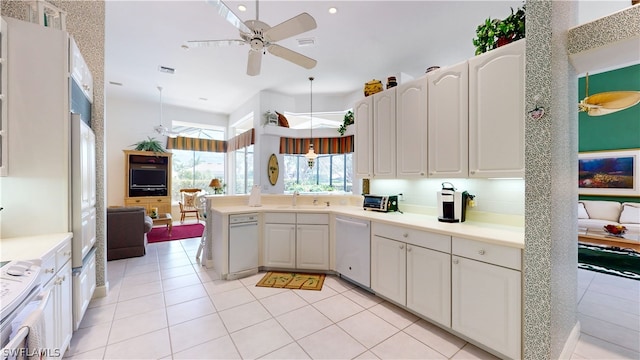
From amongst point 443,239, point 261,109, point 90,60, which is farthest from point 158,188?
point 443,239

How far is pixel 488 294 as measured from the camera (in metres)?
1.87

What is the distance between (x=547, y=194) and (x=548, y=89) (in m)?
0.68

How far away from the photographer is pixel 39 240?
5.78 ft

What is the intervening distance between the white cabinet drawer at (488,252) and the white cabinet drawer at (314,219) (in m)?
1.67

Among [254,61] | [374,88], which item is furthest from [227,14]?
[374,88]

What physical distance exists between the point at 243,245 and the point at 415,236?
2185 millimetres

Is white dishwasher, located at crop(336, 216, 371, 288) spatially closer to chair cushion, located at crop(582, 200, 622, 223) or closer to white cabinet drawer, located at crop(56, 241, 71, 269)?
white cabinet drawer, located at crop(56, 241, 71, 269)

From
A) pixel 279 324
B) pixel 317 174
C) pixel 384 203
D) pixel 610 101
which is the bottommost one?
pixel 279 324

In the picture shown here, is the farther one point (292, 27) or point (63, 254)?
point (292, 27)

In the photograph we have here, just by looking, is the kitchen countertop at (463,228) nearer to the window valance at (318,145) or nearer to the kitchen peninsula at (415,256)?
the kitchen peninsula at (415,256)

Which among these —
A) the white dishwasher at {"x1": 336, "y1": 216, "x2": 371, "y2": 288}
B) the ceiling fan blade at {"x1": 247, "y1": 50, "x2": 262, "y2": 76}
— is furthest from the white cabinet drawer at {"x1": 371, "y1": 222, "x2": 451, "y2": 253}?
the ceiling fan blade at {"x1": 247, "y1": 50, "x2": 262, "y2": 76}

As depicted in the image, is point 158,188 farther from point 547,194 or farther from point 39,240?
point 547,194

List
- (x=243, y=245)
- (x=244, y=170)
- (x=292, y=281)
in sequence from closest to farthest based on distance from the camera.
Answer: (x=292, y=281) < (x=243, y=245) < (x=244, y=170)

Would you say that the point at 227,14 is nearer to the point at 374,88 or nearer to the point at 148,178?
the point at 374,88
